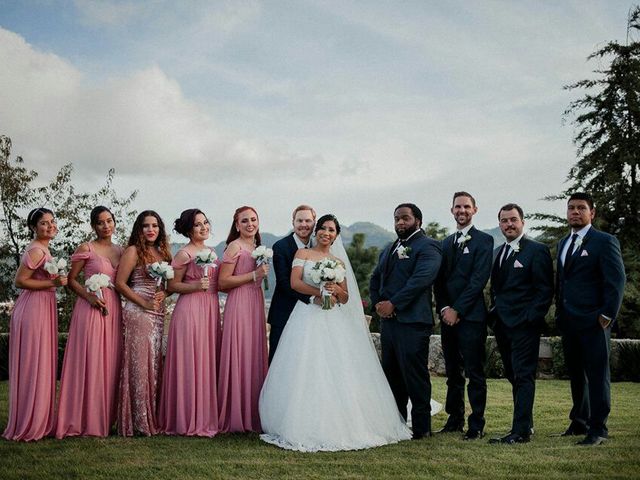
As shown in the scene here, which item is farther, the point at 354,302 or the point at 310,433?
the point at 354,302

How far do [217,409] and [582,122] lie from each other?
21.6 meters

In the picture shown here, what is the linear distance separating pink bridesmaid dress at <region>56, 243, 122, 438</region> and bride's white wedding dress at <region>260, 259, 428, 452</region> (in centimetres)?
183

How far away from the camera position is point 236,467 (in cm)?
574

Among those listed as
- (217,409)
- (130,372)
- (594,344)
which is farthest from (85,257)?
(594,344)

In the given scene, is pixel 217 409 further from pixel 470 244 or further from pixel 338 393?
pixel 470 244

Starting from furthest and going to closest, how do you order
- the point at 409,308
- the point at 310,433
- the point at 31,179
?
the point at 31,179
the point at 409,308
the point at 310,433

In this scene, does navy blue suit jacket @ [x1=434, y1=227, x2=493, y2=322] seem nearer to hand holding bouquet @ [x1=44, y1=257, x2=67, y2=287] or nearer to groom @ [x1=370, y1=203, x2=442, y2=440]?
groom @ [x1=370, y1=203, x2=442, y2=440]

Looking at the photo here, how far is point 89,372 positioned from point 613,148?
2180 cm

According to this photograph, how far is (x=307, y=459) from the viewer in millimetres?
6000

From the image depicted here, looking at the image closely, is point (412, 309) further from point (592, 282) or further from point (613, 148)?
point (613, 148)

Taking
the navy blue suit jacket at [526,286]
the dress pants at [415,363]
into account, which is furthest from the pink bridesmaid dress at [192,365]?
the navy blue suit jacket at [526,286]

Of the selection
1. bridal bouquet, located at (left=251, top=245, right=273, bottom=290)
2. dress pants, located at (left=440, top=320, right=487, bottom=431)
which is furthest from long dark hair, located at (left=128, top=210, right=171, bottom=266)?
dress pants, located at (left=440, top=320, right=487, bottom=431)

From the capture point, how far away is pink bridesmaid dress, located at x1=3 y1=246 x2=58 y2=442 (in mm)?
7121

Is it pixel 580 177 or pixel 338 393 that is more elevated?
pixel 580 177
